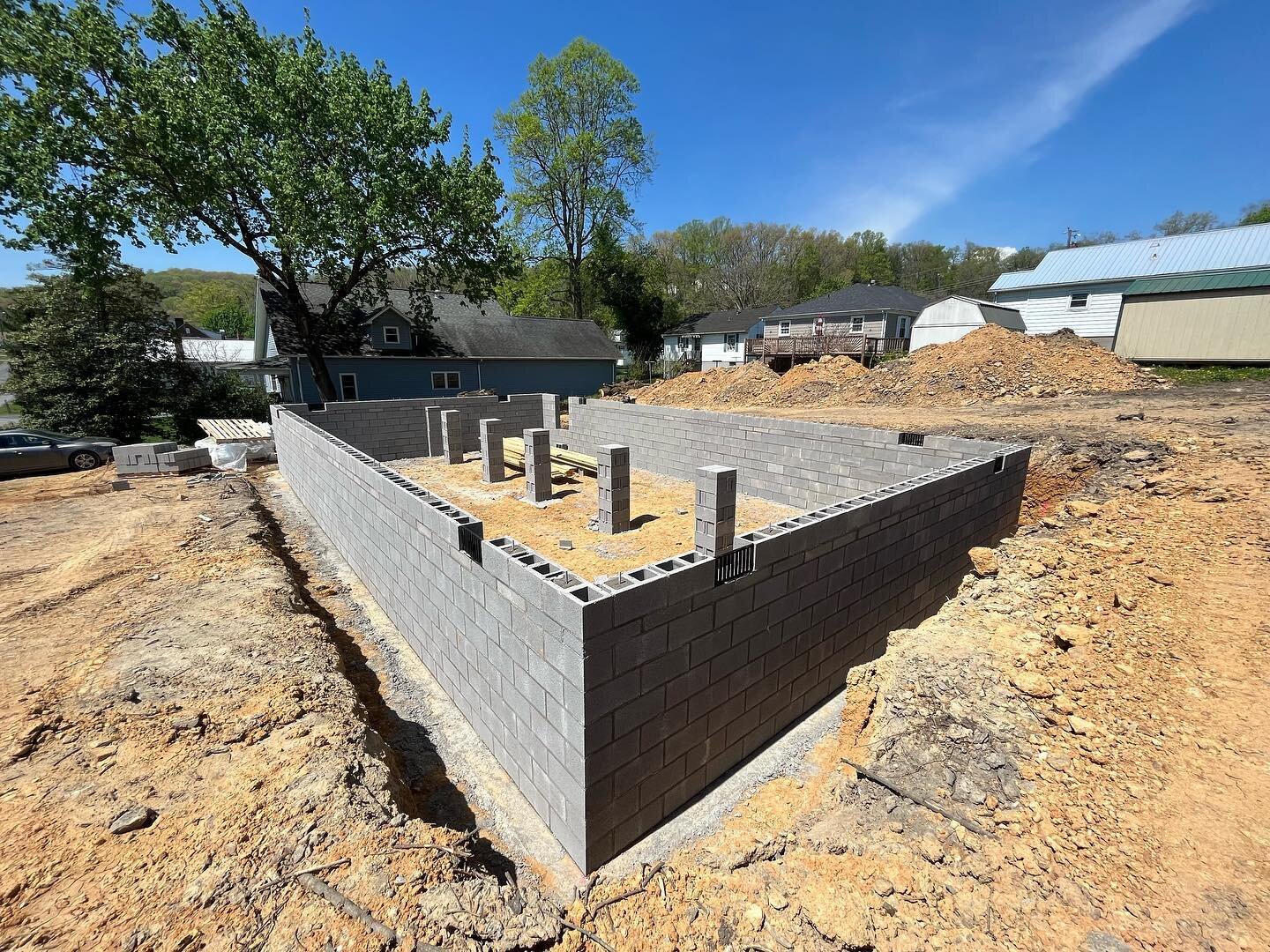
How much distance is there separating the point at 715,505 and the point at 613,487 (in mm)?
3196

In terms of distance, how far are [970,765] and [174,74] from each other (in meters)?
25.4

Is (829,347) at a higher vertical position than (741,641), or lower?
higher

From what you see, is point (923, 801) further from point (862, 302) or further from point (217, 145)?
point (862, 302)

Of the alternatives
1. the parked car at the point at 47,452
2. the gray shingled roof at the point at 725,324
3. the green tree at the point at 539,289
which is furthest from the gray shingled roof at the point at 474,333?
the gray shingled roof at the point at 725,324

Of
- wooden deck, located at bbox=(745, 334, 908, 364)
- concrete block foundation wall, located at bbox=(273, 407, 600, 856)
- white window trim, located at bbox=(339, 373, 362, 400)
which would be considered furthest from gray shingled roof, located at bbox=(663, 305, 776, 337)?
concrete block foundation wall, located at bbox=(273, 407, 600, 856)

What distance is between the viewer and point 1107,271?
24.7 m

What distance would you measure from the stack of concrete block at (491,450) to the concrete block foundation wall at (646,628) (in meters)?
4.64

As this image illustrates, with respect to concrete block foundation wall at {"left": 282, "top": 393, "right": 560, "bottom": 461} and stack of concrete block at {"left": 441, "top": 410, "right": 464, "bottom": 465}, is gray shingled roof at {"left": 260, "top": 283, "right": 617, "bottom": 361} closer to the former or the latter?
concrete block foundation wall at {"left": 282, "top": 393, "right": 560, "bottom": 461}

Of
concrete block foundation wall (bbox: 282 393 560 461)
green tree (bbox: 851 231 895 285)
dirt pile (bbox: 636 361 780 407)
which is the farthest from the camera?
green tree (bbox: 851 231 895 285)

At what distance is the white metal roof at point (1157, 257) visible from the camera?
2225 cm

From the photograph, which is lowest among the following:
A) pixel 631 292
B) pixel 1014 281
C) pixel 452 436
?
pixel 452 436

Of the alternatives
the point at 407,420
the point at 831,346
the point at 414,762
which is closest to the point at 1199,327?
the point at 831,346

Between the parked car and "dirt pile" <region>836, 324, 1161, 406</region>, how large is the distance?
25094mm

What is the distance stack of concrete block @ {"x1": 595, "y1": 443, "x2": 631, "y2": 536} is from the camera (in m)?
8.95
